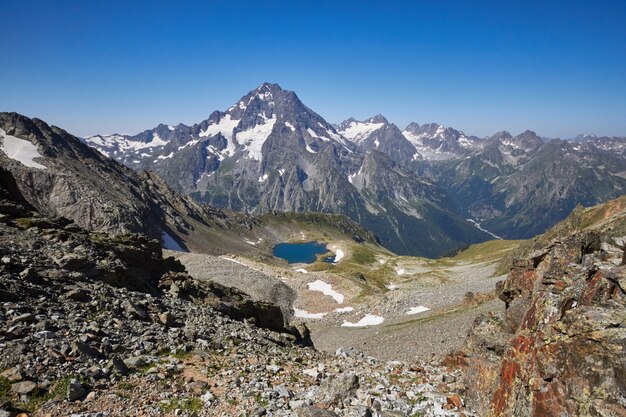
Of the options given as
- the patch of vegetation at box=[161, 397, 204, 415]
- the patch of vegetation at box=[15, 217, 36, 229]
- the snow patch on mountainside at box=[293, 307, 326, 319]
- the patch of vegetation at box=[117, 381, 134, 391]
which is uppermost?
the patch of vegetation at box=[15, 217, 36, 229]

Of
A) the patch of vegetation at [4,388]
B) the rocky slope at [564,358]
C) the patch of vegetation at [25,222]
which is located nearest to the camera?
the rocky slope at [564,358]

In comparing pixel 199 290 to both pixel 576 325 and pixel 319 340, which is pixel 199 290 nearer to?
pixel 319 340

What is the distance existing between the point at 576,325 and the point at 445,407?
6.35 m

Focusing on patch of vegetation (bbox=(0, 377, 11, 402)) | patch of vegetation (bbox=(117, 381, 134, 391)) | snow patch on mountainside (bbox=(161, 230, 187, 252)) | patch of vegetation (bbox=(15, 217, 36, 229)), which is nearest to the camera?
patch of vegetation (bbox=(0, 377, 11, 402))

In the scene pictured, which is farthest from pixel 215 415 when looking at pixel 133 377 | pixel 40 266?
pixel 40 266

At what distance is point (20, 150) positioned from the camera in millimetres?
168625

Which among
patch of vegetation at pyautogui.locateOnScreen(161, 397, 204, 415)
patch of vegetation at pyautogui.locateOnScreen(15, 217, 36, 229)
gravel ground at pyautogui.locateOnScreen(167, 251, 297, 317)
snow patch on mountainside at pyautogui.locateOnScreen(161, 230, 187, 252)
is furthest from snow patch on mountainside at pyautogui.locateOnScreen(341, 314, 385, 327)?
snow patch on mountainside at pyautogui.locateOnScreen(161, 230, 187, 252)

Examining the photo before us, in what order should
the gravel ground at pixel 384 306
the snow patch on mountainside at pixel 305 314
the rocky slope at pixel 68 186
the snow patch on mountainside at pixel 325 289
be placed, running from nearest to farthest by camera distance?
the gravel ground at pixel 384 306 → the snow patch on mountainside at pixel 305 314 → the snow patch on mountainside at pixel 325 289 → the rocky slope at pixel 68 186

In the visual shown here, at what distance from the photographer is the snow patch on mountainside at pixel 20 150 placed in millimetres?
161250

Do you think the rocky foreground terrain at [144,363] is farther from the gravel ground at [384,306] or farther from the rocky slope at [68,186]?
the rocky slope at [68,186]

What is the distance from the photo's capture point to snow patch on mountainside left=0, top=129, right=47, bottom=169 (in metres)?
161

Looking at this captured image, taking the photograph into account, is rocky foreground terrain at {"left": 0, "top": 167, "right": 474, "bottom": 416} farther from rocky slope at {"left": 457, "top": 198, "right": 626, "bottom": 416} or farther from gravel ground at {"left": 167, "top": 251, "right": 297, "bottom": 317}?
gravel ground at {"left": 167, "top": 251, "right": 297, "bottom": 317}

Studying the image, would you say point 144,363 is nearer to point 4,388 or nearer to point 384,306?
point 4,388

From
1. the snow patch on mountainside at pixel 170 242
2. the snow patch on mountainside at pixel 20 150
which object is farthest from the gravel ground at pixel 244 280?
the snow patch on mountainside at pixel 20 150
